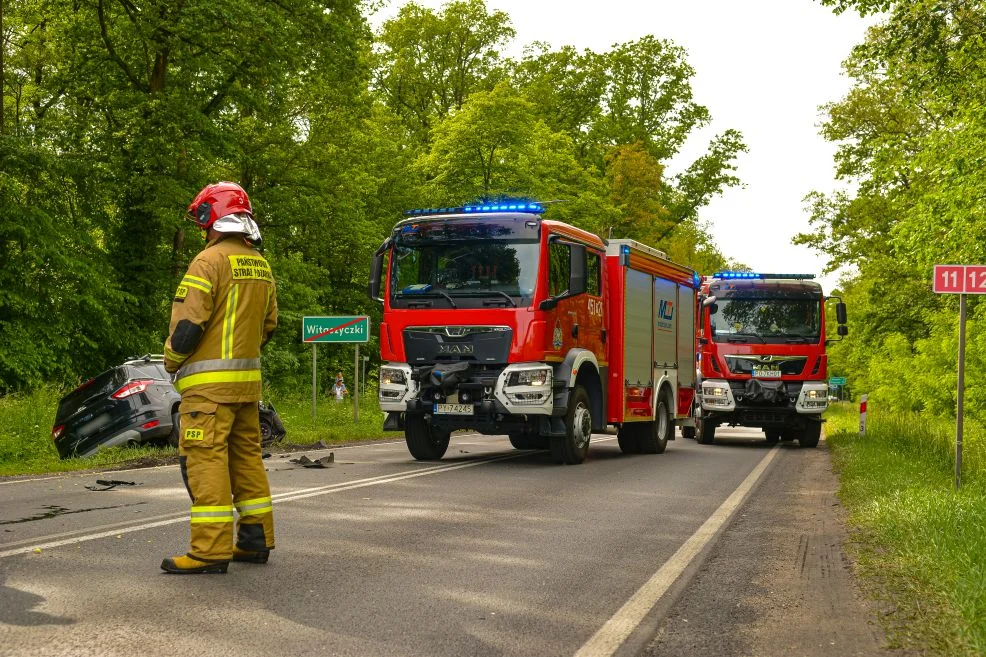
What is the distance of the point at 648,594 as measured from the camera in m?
5.94

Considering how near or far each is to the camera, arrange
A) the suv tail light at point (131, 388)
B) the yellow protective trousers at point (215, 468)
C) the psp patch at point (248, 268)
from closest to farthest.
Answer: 1. the yellow protective trousers at point (215, 468)
2. the psp patch at point (248, 268)
3. the suv tail light at point (131, 388)

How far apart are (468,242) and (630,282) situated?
10.9 ft

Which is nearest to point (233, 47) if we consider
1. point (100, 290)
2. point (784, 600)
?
point (100, 290)

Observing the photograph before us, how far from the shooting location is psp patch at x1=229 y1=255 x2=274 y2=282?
6148 mm

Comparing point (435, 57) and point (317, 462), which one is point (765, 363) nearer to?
point (317, 462)

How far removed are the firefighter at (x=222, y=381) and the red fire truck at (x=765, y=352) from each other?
51.3 feet

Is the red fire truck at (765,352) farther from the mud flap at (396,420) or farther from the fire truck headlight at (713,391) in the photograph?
the mud flap at (396,420)

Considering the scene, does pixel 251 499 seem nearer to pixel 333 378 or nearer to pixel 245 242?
pixel 245 242

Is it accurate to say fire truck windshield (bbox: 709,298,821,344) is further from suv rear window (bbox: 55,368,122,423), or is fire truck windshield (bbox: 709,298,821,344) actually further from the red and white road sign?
suv rear window (bbox: 55,368,122,423)

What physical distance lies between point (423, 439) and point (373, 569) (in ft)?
26.0

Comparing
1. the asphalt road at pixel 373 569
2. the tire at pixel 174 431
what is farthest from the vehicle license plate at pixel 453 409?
the tire at pixel 174 431

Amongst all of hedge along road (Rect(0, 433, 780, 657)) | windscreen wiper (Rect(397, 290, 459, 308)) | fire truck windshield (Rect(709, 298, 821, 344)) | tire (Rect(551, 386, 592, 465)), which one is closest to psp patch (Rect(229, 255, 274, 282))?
hedge along road (Rect(0, 433, 780, 657))

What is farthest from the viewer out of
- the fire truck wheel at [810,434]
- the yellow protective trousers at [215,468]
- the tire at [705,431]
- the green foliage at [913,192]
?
the tire at [705,431]

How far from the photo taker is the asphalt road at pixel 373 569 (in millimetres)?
4773
